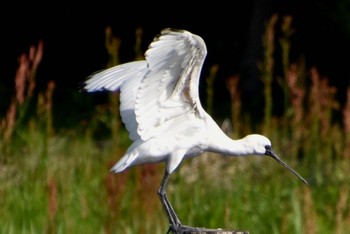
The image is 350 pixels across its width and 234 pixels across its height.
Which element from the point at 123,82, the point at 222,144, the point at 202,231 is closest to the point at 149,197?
the point at 123,82

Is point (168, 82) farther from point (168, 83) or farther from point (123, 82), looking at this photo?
point (123, 82)

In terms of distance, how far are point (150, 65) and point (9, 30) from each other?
365 inches

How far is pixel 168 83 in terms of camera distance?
198 inches

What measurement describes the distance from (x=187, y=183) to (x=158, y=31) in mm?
5583

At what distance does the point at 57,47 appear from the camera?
14031 millimetres

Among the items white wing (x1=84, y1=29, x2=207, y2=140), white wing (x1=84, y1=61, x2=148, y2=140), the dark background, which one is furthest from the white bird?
the dark background

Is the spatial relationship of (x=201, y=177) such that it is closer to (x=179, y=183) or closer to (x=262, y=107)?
(x=179, y=183)

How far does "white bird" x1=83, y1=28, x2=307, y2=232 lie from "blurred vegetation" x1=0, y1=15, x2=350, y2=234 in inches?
35.6

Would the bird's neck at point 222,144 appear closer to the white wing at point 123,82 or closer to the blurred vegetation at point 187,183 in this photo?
the white wing at point 123,82

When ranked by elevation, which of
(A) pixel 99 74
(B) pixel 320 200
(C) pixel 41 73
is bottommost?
(C) pixel 41 73

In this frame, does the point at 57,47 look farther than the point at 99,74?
Yes

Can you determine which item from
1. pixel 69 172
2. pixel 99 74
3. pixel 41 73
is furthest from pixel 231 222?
pixel 41 73

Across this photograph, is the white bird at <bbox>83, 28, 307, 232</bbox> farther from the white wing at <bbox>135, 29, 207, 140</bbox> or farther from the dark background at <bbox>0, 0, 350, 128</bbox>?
the dark background at <bbox>0, 0, 350, 128</bbox>

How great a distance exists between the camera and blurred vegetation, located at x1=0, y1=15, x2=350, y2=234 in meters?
6.49
